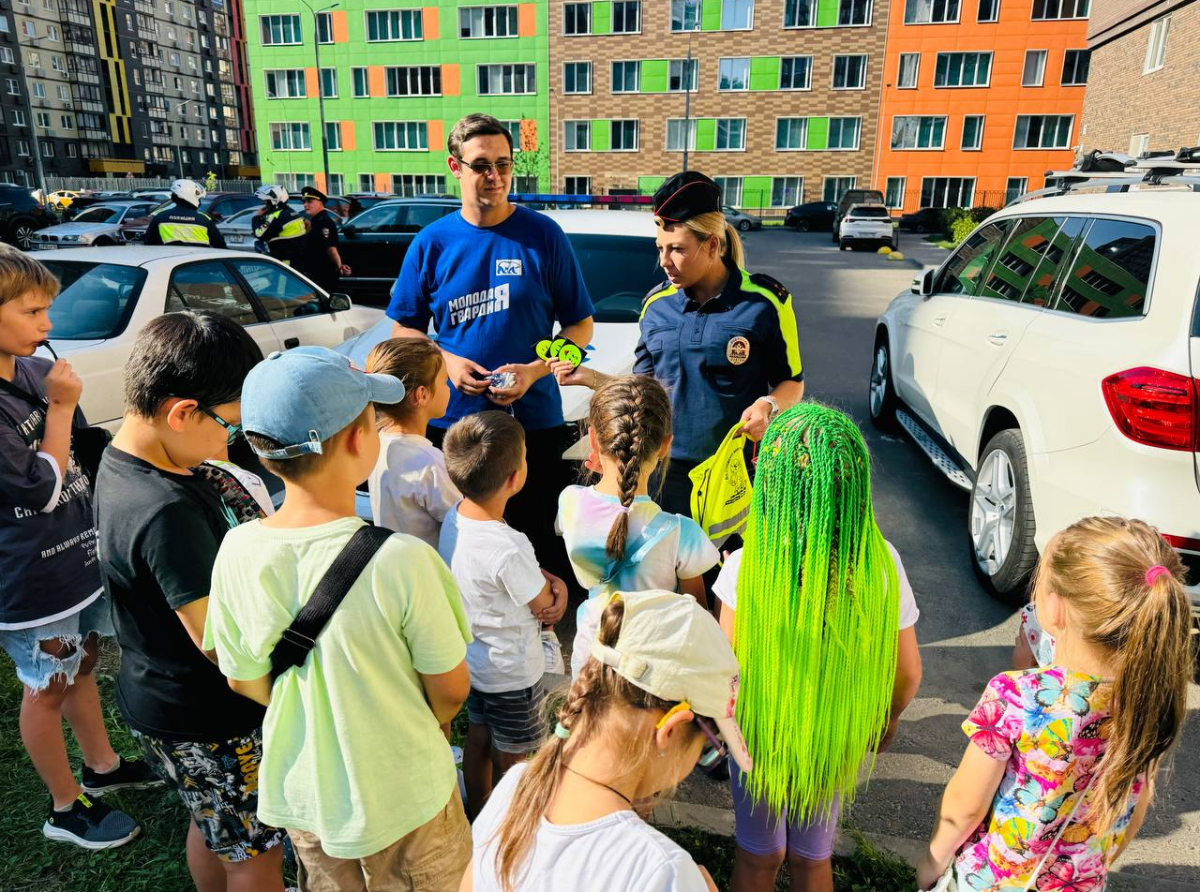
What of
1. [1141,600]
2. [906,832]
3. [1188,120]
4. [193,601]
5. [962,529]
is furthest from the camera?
[1188,120]

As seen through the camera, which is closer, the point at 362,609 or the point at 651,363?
the point at 362,609

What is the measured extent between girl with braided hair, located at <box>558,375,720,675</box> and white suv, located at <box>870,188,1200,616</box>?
2043 millimetres

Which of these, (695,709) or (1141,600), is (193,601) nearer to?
(695,709)

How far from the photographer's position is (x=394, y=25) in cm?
4722

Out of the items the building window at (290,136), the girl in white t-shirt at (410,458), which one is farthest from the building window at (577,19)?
the girl in white t-shirt at (410,458)

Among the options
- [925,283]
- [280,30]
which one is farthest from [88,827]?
[280,30]

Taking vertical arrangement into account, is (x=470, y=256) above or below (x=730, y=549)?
above

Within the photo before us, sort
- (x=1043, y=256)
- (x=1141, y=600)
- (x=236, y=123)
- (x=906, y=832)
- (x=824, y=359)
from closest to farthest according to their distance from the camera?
1. (x=1141, y=600)
2. (x=906, y=832)
3. (x=1043, y=256)
4. (x=824, y=359)
5. (x=236, y=123)

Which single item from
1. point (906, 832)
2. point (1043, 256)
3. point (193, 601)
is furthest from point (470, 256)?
point (1043, 256)

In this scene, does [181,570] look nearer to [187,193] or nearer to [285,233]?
[187,193]

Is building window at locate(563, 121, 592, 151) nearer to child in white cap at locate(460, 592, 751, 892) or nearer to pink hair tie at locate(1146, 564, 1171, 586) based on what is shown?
pink hair tie at locate(1146, 564, 1171, 586)

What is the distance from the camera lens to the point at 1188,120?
1986 cm

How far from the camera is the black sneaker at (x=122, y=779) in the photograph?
108 inches

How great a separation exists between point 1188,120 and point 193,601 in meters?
25.6
